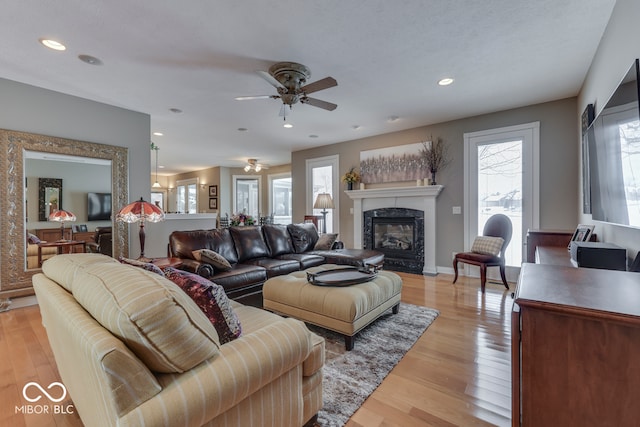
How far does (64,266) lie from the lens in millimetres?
1370

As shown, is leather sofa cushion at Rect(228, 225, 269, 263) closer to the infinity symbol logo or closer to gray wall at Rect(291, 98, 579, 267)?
the infinity symbol logo

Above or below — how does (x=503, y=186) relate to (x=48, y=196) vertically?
above

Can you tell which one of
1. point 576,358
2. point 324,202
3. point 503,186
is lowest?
point 576,358

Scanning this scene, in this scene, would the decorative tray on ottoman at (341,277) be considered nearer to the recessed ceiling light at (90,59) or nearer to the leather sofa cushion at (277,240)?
the leather sofa cushion at (277,240)

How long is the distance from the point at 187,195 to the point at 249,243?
764 centimetres

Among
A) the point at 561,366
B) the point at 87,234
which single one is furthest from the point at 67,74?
the point at 561,366

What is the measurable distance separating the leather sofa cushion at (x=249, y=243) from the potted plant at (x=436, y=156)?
303cm

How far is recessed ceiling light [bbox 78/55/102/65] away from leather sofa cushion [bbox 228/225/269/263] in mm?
2246

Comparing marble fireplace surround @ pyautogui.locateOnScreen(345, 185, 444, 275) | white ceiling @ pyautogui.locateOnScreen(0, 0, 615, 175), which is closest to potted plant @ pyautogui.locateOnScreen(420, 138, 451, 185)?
marble fireplace surround @ pyautogui.locateOnScreen(345, 185, 444, 275)

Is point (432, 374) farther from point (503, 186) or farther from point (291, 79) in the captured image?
point (503, 186)

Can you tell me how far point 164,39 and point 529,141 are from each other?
465 centimetres

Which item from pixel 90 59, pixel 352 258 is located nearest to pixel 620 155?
pixel 352 258

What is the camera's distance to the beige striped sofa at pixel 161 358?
0.80 metres

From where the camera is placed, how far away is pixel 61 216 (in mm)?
3645
